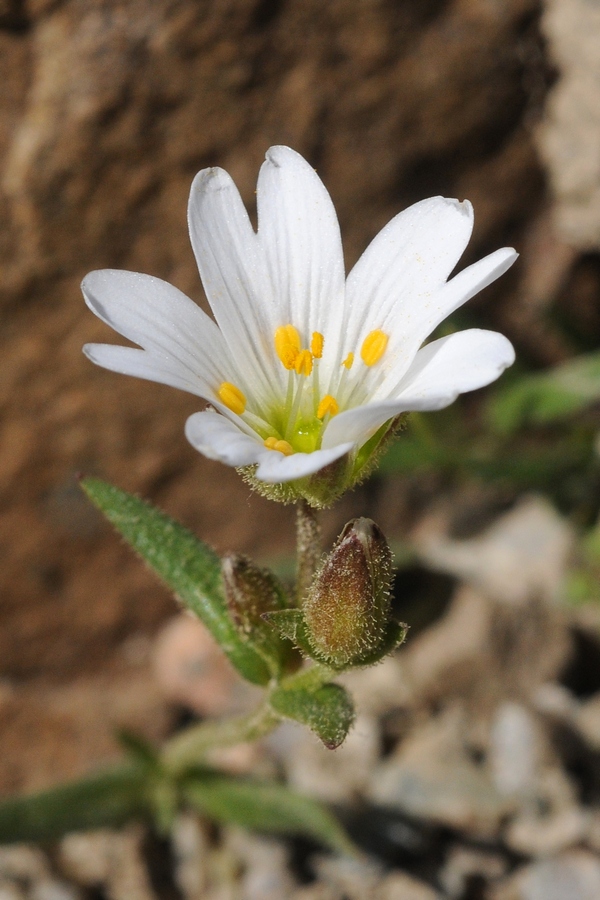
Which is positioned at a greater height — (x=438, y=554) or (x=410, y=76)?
(x=410, y=76)

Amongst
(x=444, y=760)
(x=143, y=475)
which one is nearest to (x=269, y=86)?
(x=143, y=475)

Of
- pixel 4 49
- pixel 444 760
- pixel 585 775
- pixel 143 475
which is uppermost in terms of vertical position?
pixel 4 49

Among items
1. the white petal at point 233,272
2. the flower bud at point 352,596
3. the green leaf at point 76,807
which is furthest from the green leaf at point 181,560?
the green leaf at point 76,807

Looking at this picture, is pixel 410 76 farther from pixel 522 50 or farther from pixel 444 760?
pixel 444 760

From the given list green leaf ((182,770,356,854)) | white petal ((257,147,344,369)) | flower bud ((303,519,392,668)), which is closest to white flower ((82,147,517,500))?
white petal ((257,147,344,369))

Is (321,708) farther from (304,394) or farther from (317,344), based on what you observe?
(317,344)

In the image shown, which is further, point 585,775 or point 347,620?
point 585,775

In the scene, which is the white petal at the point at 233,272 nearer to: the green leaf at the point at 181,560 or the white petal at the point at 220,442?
the white petal at the point at 220,442
